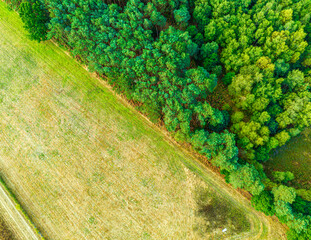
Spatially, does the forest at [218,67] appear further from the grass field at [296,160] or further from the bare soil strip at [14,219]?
the bare soil strip at [14,219]

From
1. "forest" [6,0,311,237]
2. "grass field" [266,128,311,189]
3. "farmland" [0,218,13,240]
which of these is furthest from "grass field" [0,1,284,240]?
"grass field" [266,128,311,189]

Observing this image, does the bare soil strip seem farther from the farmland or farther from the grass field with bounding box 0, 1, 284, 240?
the grass field with bounding box 0, 1, 284, 240

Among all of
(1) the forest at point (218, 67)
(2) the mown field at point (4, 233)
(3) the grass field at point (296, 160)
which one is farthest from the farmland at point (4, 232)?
(3) the grass field at point (296, 160)

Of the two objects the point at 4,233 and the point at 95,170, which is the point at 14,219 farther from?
the point at 95,170

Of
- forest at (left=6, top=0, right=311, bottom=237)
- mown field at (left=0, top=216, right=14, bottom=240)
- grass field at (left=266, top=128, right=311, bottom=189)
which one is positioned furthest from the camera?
mown field at (left=0, top=216, right=14, bottom=240)

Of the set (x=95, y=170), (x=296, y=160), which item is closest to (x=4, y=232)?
(x=95, y=170)

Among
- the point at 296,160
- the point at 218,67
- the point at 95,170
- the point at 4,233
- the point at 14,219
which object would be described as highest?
the point at 218,67

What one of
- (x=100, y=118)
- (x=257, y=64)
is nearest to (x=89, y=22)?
(x=100, y=118)
